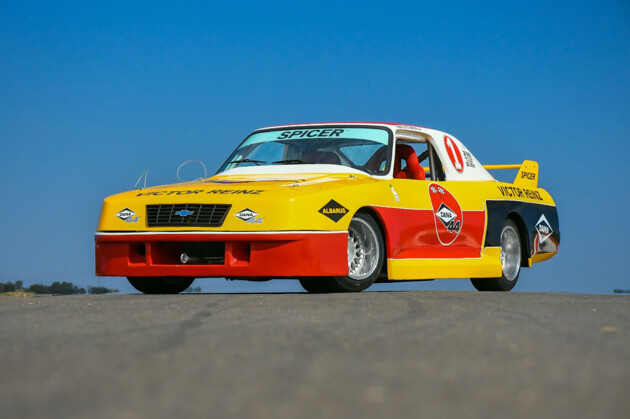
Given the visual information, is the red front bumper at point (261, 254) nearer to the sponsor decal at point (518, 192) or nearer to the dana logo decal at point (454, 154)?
the dana logo decal at point (454, 154)

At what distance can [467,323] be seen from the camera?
529cm

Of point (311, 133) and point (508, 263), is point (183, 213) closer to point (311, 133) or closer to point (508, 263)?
point (311, 133)

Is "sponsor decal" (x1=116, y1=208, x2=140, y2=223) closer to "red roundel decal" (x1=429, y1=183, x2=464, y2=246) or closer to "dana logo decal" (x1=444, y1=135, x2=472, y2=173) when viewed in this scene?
"red roundel decal" (x1=429, y1=183, x2=464, y2=246)

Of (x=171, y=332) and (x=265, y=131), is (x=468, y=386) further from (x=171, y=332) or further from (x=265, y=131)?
(x=265, y=131)

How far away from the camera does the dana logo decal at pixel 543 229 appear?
12.5 m

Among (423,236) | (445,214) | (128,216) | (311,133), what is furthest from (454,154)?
(128,216)

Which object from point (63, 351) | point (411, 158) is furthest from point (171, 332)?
point (411, 158)

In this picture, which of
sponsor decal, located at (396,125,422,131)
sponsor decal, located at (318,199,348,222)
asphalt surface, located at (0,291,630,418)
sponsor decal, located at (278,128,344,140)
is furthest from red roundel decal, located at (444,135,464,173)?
asphalt surface, located at (0,291,630,418)

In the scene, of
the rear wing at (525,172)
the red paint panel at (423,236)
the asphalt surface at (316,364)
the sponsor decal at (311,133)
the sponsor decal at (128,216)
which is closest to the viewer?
the asphalt surface at (316,364)

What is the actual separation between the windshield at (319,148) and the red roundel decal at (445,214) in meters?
0.59

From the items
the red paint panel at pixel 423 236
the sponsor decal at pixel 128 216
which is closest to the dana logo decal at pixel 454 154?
the red paint panel at pixel 423 236

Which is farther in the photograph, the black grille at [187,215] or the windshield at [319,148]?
the windshield at [319,148]

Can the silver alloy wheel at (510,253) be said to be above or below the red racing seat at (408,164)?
below

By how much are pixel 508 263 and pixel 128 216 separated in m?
4.76
